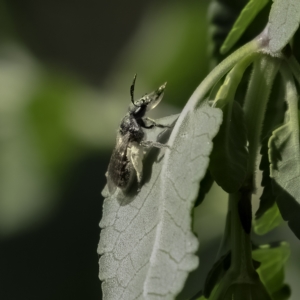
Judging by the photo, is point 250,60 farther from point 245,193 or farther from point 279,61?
point 245,193

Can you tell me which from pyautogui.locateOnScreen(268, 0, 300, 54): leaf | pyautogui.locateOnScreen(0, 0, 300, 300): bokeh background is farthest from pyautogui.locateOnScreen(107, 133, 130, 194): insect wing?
pyautogui.locateOnScreen(0, 0, 300, 300): bokeh background

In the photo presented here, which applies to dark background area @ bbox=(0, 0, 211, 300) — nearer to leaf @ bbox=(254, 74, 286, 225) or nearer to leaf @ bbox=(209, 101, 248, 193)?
leaf @ bbox=(254, 74, 286, 225)

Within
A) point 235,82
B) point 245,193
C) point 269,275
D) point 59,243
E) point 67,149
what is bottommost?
point 59,243

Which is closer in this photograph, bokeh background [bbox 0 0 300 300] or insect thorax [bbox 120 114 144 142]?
insect thorax [bbox 120 114 144 142]

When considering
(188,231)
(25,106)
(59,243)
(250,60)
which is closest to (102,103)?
(25,106)

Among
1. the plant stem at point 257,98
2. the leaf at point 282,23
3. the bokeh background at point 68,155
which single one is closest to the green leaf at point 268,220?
the plant stem at point 257,98

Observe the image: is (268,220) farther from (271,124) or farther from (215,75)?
(215,75)
